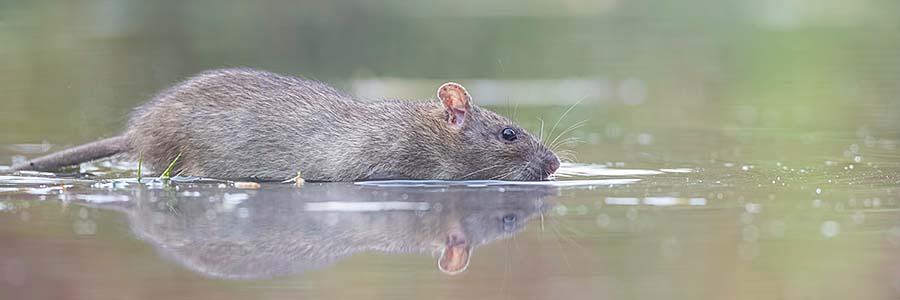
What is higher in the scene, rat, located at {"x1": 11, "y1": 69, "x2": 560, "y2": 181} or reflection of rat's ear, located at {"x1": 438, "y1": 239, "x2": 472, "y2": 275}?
rat, located at {"x1": 11, "y1": 69, "x2": 560, "y2": 181}

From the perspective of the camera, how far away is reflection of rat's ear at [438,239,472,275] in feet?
19.5

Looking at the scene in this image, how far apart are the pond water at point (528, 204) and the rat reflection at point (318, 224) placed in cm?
2

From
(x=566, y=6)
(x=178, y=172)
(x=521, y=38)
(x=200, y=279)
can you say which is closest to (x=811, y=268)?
(x=200, y=279)

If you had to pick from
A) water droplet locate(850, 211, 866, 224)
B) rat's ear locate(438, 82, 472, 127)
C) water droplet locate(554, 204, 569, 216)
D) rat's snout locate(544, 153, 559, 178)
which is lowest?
water droplet locate(850, 211, 866, 224)

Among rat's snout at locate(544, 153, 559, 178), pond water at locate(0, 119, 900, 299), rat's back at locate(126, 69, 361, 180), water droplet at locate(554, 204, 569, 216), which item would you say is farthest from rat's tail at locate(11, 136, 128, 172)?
water droplet at locate(554, 204, 569, 216)

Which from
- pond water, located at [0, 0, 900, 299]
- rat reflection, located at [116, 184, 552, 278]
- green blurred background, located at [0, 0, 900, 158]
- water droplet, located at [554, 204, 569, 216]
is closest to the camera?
pond water, located at [0, 0, 900, 299]

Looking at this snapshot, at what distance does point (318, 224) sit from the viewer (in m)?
6.96

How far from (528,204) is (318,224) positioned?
120cm

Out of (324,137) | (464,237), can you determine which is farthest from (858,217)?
(324,137)

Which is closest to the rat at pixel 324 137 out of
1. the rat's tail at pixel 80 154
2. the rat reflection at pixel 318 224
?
the rat's tail at pixel 80 154

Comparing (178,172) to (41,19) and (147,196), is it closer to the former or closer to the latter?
(147,196)

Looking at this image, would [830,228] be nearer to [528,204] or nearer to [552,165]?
[528,204]

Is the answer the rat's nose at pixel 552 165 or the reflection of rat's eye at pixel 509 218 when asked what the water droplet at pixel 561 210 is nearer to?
the reflection of rat's eye at pixel 509 218

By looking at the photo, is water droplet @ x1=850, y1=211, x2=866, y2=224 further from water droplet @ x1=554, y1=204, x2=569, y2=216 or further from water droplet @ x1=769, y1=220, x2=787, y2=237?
water droplet @ x1=554, y1=204, x2=569, y2=216
